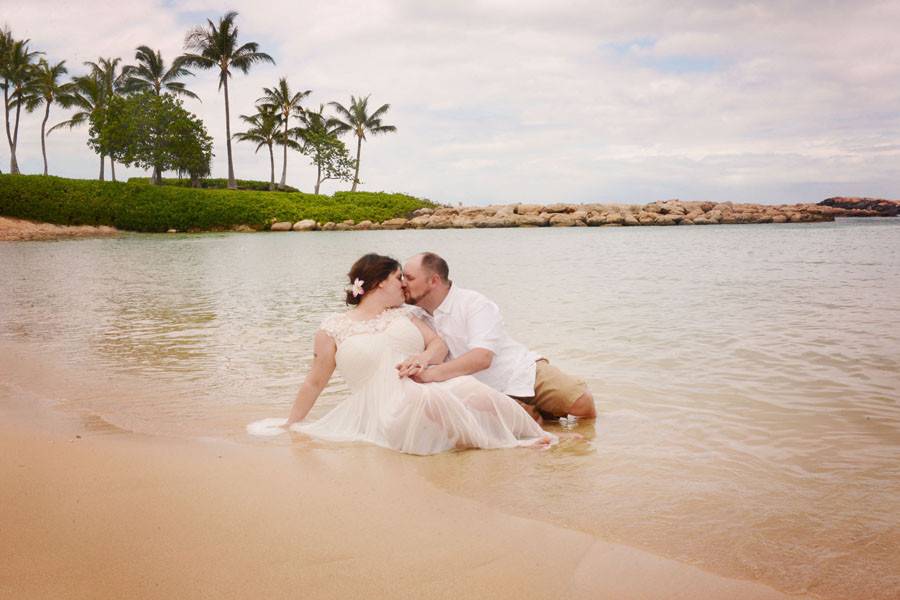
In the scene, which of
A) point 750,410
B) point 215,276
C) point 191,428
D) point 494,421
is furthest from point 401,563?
point 215,276

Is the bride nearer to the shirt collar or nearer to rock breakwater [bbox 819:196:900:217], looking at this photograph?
the shirt collar

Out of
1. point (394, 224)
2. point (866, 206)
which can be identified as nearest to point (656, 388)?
point (394, 224)

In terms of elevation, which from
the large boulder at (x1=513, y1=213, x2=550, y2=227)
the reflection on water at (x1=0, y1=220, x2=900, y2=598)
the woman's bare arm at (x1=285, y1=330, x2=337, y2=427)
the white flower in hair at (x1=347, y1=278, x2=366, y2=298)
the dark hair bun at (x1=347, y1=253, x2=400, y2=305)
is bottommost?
the reflection on water at (x1=0, y1=220, x2=900, y2=598)

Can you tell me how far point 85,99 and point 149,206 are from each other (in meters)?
15.6

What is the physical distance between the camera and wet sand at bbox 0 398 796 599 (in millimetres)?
2617

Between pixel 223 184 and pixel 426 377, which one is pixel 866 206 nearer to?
pixel 223 184

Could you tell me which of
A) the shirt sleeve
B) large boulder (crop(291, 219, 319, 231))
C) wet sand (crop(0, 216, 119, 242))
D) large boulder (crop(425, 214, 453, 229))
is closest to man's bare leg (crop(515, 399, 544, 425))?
the shirt sleeve

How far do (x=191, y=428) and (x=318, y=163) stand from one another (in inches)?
2342

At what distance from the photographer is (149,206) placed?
156ft

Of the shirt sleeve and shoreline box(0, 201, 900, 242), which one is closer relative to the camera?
the shirt sleeve

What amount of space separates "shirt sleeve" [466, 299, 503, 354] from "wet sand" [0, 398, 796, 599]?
1089mm

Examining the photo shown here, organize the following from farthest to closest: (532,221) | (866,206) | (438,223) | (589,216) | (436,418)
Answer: (866,206) → (589,216) → (532,221) → (438,223) → (436,418)

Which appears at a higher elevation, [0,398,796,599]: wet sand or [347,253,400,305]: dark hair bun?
[347,253,400,305]: dark hair bun

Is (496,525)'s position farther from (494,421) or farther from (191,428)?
(191,428)
